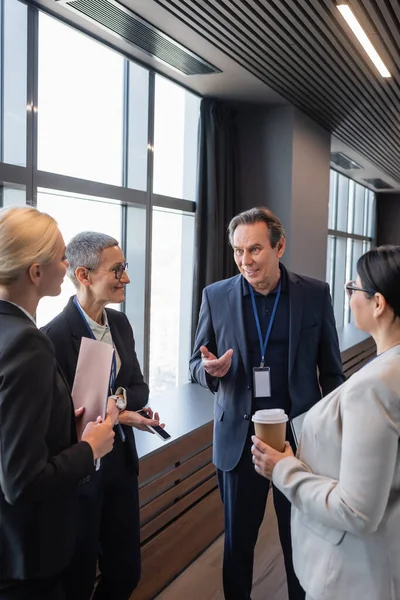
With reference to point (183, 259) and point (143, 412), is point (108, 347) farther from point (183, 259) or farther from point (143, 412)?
point (183, 259)

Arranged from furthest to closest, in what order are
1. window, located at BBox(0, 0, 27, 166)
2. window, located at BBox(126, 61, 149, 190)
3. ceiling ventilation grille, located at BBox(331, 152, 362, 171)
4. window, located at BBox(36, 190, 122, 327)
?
ceiling ventilation grille, located at BBox(331, 152, 362, 171), window, located at BBox(126, 61, 149, 190), window, located at BBox(36, 190, 122, 327), window, located at BBox(0, 0, 27, 166)

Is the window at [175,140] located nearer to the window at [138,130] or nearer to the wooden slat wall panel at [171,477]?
the window at [138,130]

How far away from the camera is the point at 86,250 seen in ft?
6.54

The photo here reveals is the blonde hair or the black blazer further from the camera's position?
the black blazer

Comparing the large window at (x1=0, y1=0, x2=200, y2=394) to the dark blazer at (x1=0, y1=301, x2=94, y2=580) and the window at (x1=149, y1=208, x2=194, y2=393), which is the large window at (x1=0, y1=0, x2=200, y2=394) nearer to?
the window at (x1=149, y1=208, x2=194, y2=393)

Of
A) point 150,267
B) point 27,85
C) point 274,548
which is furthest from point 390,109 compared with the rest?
point 274,548

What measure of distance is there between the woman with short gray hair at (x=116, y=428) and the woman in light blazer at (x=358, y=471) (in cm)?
68

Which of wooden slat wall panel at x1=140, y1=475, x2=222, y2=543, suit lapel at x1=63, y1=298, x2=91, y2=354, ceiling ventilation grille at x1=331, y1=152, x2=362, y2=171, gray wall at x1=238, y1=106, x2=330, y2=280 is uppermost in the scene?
ceiling ventilation grille at x1=331, y1=152, x2=362, y2=171

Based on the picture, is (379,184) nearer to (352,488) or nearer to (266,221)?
(266,221)

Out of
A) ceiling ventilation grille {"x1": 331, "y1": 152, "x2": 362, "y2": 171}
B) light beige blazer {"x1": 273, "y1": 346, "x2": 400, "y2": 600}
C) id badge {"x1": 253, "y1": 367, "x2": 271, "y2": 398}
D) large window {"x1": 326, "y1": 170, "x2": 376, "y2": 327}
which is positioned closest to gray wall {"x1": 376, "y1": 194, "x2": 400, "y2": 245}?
large window {"x1": 326, "y1": 170, "x2": 376, "y2": 327}

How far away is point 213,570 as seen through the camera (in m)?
2.95

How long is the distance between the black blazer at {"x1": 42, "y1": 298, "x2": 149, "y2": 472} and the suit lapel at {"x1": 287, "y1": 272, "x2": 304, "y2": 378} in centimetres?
60

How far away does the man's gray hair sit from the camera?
6.49ft

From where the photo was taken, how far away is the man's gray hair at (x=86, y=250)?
198cm
